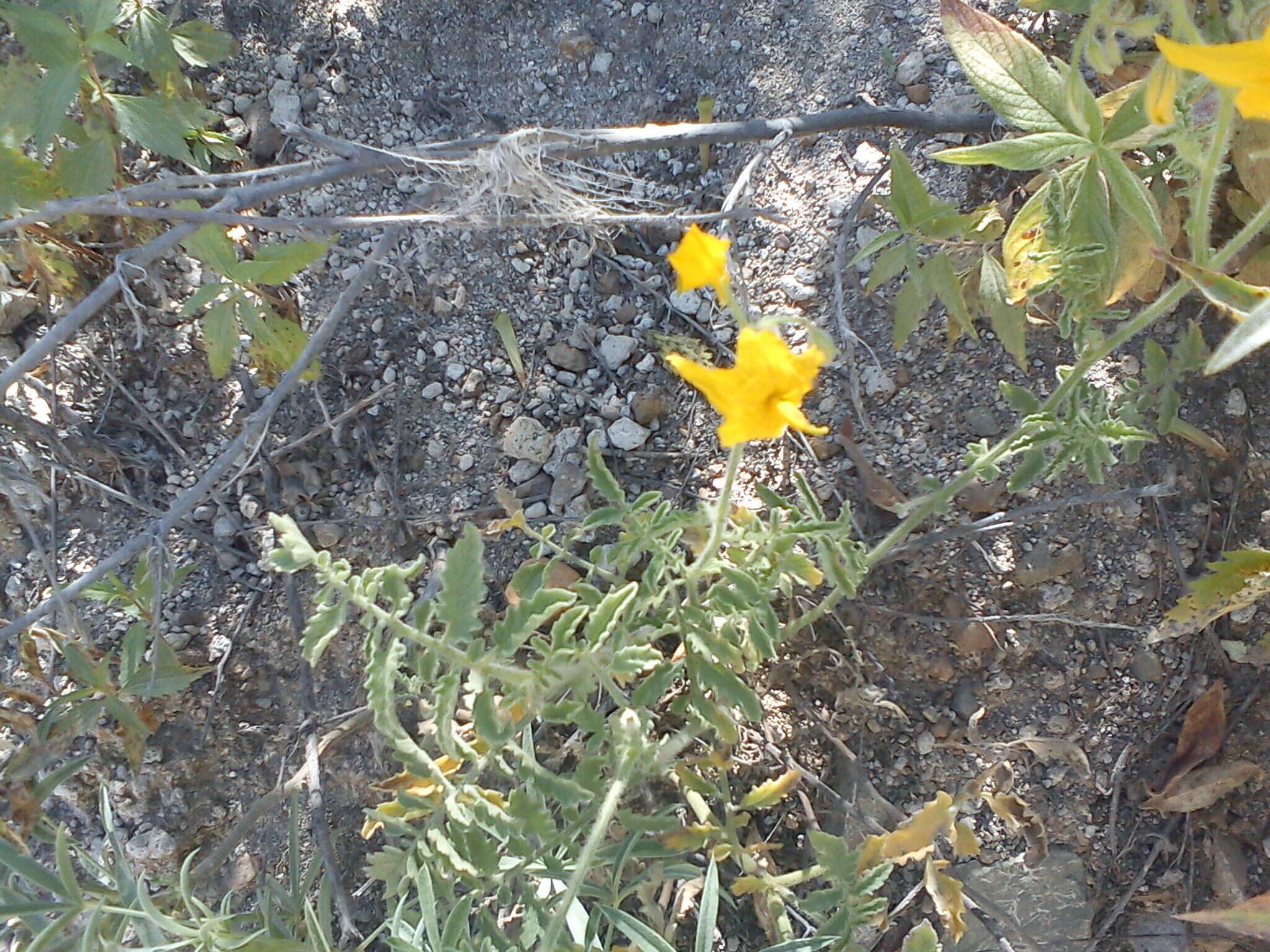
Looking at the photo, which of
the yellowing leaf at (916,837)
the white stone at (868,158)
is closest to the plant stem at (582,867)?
the yellowing leaf at (916,837)

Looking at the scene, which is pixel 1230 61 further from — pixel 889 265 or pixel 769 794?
pixel 769 794

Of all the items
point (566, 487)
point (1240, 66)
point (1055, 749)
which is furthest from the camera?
point (566, 487)

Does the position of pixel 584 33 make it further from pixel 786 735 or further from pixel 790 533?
pixel 786 735

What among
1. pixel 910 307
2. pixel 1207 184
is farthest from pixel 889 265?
pixel 1207 184

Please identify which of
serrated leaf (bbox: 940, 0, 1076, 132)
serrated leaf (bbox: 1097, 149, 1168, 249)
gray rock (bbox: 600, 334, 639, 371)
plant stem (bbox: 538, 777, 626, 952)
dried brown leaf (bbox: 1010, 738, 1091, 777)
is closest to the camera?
plant stem (bbox: 538, 777, 626, 952)

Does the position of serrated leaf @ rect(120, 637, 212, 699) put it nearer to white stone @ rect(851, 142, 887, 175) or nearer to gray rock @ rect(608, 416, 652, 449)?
gray rock @ rect(608, 416, 652, 449)

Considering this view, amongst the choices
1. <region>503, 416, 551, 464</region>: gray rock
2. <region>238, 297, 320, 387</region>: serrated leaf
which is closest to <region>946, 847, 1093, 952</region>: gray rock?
<region>503, 416, 551, 464</region>: gray rock
